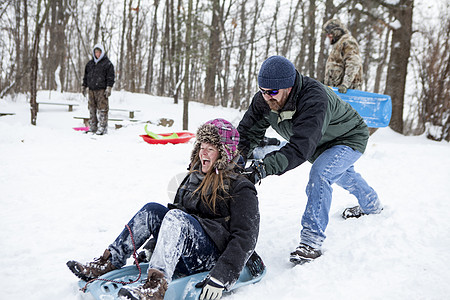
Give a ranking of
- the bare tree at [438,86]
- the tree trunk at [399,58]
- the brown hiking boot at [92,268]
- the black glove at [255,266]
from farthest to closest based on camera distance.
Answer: the tree trunk at [399,58] → the bare tree at [438,86] → the black glove at [255,266] → the brown hiking boot at [92,268]

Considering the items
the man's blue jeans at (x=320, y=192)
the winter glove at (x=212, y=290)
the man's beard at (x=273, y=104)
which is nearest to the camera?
the winter glove at (x=212, y=290)

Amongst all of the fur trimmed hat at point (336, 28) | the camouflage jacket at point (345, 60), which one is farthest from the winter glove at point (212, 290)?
the fur trimmed hat at point (336, 28)

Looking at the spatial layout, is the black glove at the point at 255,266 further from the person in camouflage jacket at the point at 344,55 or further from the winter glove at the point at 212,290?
the person in camouflage jacket at the point at 344,55

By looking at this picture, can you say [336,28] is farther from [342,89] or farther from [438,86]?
[438,86]

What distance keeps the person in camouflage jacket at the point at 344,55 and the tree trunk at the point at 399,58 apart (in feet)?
11.1

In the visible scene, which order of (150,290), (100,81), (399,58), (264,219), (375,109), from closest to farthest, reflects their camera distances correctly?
(150,290) < (264,219) < (375,109) < (100,81) < (399,58)

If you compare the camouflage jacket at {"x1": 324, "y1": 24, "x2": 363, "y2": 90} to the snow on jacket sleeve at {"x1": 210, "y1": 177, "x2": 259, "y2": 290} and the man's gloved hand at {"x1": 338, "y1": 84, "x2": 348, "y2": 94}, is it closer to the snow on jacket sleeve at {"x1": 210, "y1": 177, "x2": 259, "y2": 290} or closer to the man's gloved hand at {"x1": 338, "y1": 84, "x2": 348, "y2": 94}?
the man's gloved hand at {"x1": 338, "y1": 84, "x2": 348, "y2": 94}

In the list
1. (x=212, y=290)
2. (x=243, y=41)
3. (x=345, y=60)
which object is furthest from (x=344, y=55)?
(x=243, y=41)

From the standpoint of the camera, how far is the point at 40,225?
2748 mm

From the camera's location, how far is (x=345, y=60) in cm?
512

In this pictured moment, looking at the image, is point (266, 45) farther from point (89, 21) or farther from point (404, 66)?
point (89, 21)

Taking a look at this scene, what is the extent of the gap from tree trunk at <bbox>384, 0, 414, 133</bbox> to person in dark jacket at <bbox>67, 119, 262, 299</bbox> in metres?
7.28

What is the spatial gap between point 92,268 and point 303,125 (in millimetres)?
1452

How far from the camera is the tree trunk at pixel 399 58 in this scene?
7.82 metres
